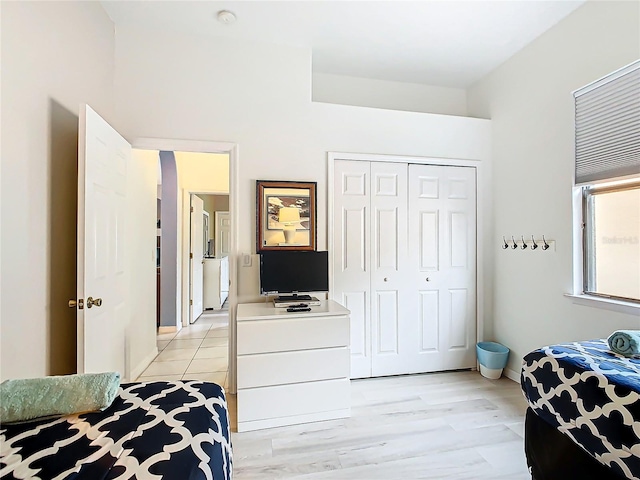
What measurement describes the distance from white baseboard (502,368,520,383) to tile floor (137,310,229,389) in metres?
2.54

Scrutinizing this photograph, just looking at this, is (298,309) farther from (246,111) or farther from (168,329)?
(168,329)

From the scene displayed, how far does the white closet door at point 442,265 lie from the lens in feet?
10.3

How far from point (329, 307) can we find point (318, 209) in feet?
2.85

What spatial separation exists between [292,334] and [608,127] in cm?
253

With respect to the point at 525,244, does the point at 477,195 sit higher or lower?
higher

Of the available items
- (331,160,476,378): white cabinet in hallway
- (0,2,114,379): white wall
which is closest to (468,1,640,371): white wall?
(331,160,476,378): white cabinet in hallway

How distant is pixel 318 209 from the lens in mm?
2898

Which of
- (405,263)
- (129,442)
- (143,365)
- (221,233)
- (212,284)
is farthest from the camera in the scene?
(221,233)

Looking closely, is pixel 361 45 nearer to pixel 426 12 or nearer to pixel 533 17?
pixel 426 12

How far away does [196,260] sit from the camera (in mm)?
5348

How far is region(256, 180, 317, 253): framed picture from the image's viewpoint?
275 cm

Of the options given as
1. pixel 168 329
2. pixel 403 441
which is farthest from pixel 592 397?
pixel 168 329

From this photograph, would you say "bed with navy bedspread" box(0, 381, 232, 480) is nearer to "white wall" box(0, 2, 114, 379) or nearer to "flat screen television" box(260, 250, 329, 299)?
"white wall" box(0, 2, 114, 379)

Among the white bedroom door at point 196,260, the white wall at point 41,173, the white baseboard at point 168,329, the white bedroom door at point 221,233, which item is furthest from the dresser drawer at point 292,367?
the white bedroom door at point 221,233
